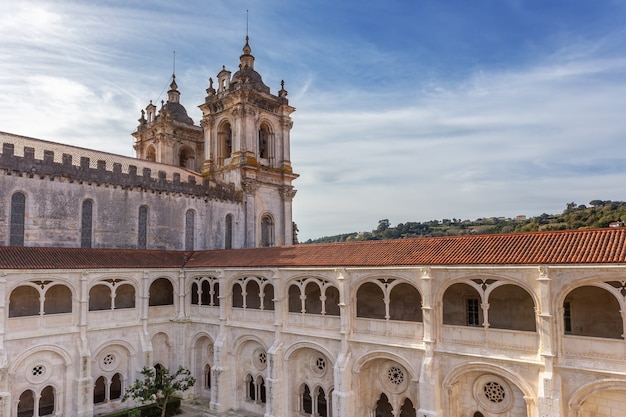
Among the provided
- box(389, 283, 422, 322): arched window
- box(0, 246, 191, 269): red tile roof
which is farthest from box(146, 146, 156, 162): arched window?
box(389, 283, 422, 322): arched window

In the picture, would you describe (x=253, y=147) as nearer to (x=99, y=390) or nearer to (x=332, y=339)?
(x=332, y=339)

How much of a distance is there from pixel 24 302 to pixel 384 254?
22009mm

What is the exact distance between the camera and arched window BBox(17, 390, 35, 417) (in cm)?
2702

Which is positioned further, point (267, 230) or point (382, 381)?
point (267, 230)

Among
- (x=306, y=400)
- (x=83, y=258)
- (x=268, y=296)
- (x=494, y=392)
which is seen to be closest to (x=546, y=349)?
(x=494, y=392)

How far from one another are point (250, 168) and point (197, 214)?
22.0 ft

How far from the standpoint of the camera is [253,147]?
139 feet

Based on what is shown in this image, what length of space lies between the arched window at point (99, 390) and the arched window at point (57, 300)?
5065 mm

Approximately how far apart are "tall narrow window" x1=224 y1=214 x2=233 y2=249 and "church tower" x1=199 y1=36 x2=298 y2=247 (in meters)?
1.43

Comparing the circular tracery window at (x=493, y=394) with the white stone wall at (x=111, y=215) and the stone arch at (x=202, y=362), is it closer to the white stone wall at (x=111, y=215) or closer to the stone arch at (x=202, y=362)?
the stone arch at (x=202, y=362)

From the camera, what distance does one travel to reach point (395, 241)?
25.3m

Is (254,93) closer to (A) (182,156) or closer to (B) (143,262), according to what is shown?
(A) (182,156)

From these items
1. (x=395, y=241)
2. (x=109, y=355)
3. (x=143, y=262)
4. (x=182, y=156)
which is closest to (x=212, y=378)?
(x=109, y=355)

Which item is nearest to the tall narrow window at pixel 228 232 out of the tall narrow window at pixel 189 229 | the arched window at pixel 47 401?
the tall narrow window at pixel 189 229
